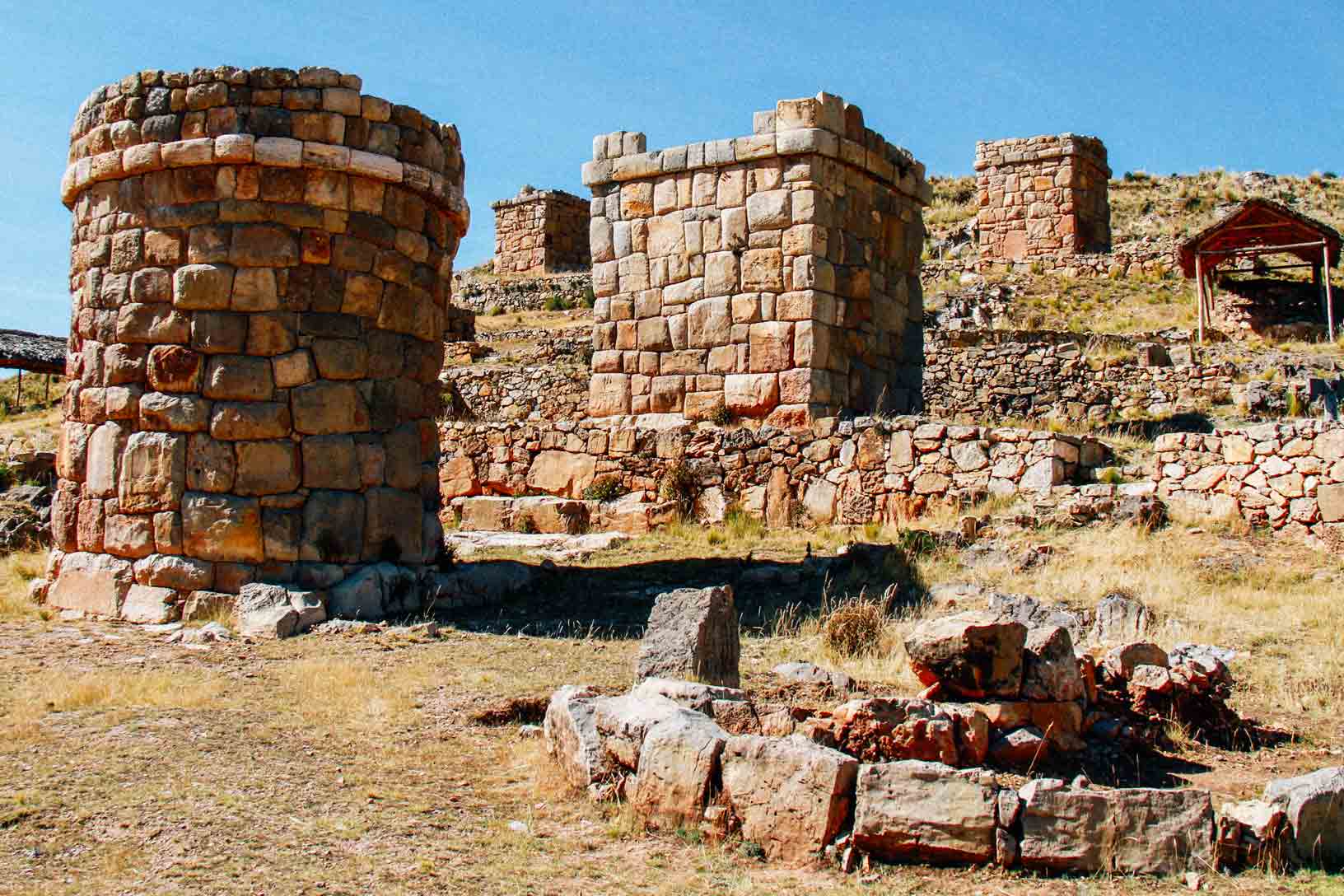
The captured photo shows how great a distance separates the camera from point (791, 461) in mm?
12328

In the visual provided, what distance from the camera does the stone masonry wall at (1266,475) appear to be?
9.73 metres

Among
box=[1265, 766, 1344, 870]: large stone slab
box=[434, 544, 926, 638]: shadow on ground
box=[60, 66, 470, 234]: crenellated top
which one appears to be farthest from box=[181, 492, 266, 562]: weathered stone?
box=[1265, 766, 1344, 870]: large stone slab

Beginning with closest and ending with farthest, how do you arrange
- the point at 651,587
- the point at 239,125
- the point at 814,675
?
the point at 814,675 → the point at 239,125 → the point at 651,587

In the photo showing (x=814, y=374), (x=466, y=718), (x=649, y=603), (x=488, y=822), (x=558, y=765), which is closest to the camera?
(x=488, y=822)

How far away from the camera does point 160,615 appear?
881 cm

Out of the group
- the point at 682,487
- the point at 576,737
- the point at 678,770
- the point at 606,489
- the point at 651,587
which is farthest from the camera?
the point at 606,489

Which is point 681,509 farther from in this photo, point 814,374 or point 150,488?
point 150,488

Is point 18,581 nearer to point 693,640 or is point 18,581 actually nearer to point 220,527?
point 220,527

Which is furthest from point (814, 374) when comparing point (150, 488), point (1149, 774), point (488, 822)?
point (488, 822)

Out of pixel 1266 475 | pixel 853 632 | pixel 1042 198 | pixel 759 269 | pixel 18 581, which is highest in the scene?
pixel 1042 198

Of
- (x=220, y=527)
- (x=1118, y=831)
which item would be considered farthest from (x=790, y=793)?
(x=220, y=527)

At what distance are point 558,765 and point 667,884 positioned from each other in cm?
128

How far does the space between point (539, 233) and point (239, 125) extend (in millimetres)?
24122

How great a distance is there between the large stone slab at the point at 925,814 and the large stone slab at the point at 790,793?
0.28 feet
